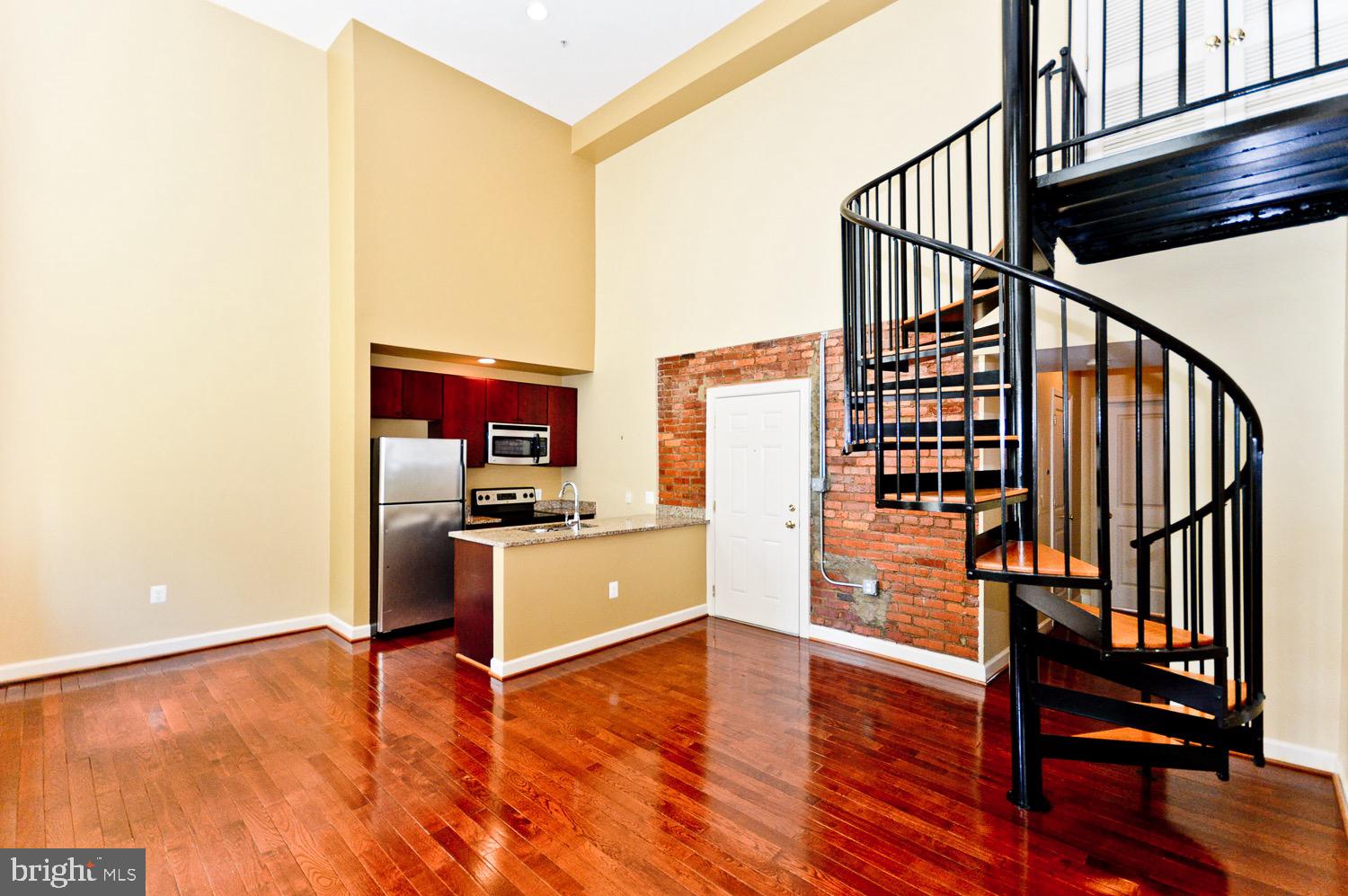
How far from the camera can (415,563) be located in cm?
491

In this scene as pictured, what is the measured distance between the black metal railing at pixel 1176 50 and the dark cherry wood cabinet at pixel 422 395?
15.2ft

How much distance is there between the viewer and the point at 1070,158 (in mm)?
3029

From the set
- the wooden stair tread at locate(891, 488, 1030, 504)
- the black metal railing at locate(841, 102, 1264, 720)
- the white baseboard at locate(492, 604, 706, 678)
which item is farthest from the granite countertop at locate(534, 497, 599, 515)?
the wooden stair tread at locate(891, 488, 1030, 504)

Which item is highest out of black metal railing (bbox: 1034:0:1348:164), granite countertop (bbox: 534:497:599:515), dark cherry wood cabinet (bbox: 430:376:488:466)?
black metal railing (bbox: 1034:0:1348:164)

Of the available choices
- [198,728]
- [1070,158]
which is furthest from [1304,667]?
[198,728]

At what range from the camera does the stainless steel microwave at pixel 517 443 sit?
5.79 metres

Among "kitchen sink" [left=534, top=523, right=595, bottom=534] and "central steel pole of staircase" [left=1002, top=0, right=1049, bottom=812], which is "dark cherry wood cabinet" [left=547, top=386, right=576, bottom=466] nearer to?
"kitchen sink" [left=534, top=523, right=595, bottom=534]

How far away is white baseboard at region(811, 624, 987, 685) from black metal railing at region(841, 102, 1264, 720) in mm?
958

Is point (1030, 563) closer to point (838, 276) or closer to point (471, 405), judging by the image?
point (838, 276)

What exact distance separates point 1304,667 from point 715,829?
2779 millimetres

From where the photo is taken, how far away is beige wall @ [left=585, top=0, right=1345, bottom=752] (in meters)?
2.75

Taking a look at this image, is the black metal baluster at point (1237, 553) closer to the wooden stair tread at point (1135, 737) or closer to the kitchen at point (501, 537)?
the wooden stair tread at point (1135, 737)

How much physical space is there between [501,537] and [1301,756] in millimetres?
4252

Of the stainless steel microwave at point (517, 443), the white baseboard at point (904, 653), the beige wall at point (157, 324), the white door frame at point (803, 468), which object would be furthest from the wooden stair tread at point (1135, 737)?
the beige wall at point (157, 324)
